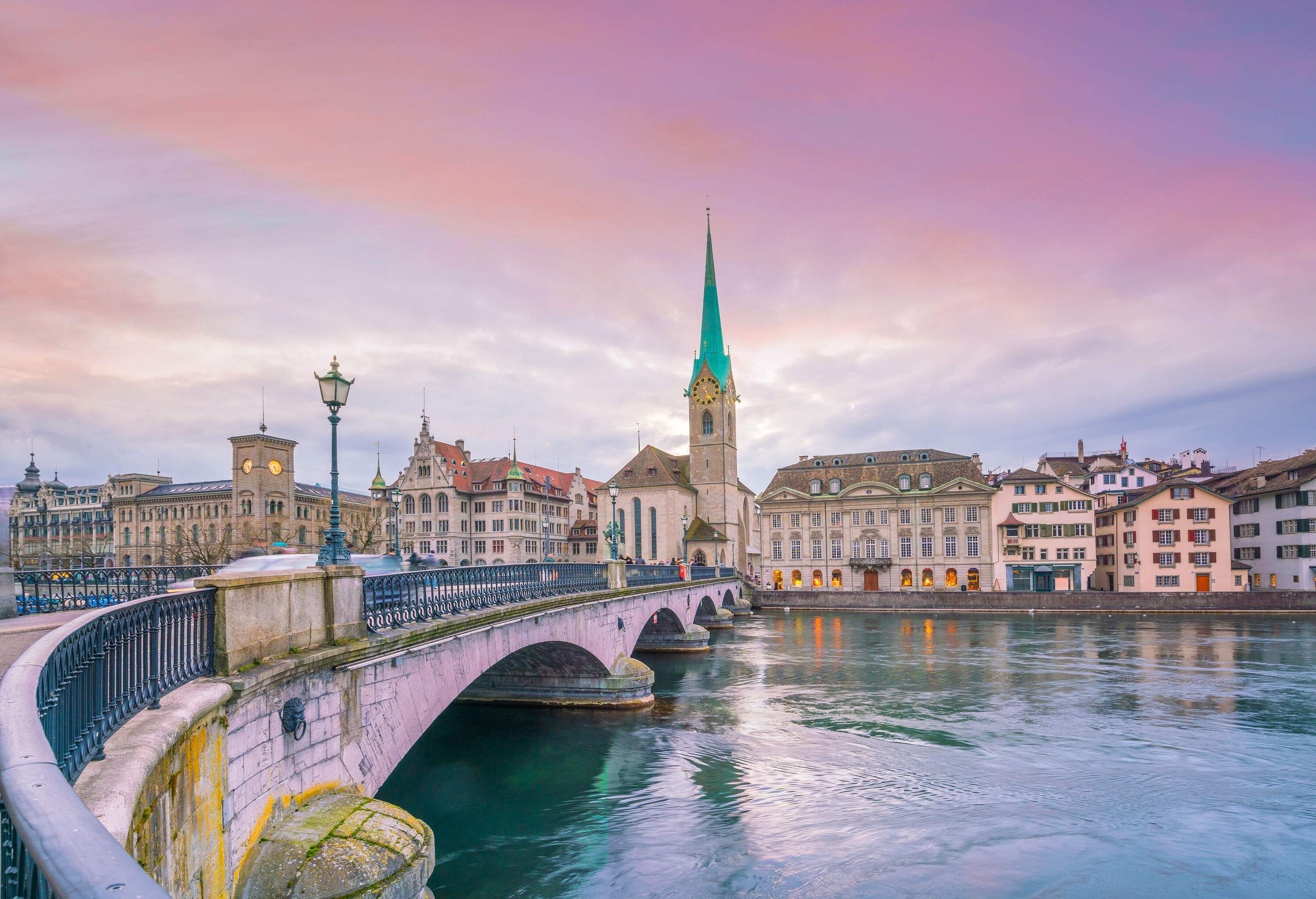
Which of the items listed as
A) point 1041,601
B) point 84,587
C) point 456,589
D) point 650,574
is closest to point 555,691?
point 456,589

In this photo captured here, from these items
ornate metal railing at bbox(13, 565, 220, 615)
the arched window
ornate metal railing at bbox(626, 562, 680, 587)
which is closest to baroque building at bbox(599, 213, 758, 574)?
the arched window

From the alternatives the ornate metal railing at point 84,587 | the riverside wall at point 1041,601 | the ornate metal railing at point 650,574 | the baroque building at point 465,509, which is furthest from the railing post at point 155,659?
the baroque building at point 465,509

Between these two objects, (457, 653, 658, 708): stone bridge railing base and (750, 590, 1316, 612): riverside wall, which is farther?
(750, 590, 1316, 612): riverside wall

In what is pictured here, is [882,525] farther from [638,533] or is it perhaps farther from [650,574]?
[650,574]

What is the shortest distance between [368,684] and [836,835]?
9304 mm

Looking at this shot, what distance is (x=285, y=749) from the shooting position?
31.5ft

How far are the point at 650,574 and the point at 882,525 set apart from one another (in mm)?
47160

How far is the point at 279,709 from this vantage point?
9391 millimetres

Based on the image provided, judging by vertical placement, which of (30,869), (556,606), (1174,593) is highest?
(30,869)

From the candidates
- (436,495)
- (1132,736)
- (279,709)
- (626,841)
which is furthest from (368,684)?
(436,495)

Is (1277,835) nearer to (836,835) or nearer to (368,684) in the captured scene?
(836,835)

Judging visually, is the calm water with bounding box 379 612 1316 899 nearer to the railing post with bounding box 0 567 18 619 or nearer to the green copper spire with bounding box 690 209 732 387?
the railing post with bounding box 0 567 18 619

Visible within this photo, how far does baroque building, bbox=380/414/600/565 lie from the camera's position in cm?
9206

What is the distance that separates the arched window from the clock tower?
23.9ft
